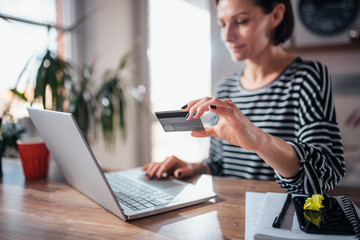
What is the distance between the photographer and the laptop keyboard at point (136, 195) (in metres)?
0.73

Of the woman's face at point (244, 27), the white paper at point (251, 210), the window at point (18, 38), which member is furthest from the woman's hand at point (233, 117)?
the window at point (18, 38)

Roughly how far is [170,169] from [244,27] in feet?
1.99

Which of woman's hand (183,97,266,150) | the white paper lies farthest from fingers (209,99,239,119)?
the white paper

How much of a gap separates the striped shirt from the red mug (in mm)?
639

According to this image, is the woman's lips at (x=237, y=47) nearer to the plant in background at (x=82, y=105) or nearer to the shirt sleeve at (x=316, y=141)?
the shirt sleeve at (x=316, y=141)

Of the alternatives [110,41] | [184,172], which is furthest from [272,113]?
[110,41]

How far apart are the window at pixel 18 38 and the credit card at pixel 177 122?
5.73ft

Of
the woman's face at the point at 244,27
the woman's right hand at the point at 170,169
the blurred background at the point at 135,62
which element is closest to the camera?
the woman's right hand at the point at 170,169

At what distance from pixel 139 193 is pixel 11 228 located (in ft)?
0.98

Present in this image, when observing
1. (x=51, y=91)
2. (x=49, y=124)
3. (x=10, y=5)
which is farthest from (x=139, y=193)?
(x=10, y=5)

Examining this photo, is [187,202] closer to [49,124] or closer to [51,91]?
[49,124]

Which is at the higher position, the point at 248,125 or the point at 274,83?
the point at 274,83

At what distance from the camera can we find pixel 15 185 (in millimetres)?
1002

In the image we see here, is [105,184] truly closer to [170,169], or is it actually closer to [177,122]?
[177,122]
